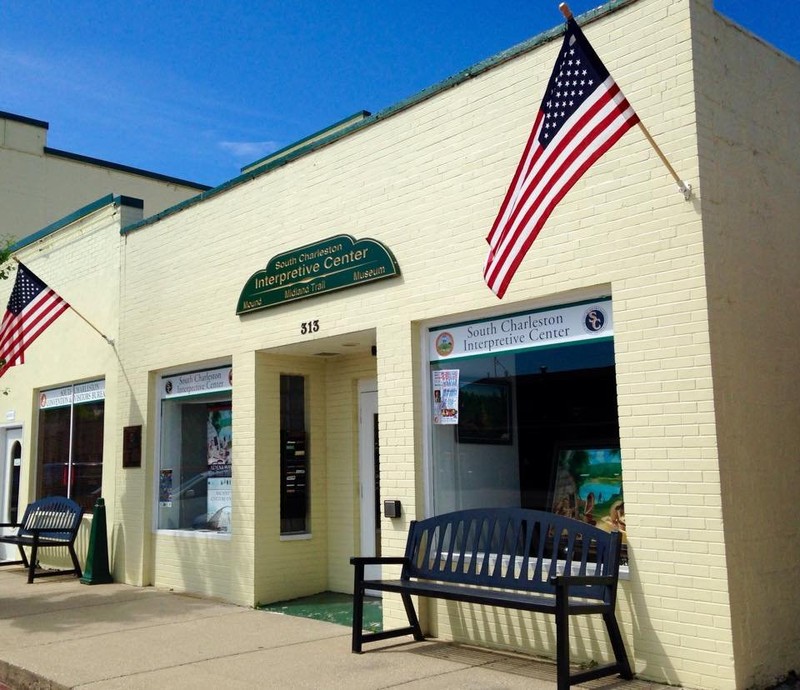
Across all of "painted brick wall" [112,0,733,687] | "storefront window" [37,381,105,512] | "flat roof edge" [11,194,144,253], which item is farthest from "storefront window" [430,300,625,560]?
"storefront window" [37,381,105,512]

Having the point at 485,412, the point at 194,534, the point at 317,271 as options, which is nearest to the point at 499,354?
the point at 485,412

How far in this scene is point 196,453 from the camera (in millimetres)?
11133

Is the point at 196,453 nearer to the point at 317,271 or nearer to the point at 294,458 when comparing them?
the point at 294,458

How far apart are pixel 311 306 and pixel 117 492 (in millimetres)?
4683

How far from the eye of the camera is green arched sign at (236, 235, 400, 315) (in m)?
8.48

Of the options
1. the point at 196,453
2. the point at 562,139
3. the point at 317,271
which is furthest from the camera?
the point at 196,453

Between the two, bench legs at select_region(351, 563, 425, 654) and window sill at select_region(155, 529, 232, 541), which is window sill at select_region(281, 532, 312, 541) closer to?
window sill at select_region(155, 529, 232, 541)

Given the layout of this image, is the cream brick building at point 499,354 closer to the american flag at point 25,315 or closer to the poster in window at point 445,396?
the poster in window at point 445,396

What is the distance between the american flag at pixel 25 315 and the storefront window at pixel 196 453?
196 cm

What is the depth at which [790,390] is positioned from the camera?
671 centimetres

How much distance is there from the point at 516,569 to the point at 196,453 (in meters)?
5.34

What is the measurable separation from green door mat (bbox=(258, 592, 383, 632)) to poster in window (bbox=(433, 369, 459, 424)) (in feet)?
7.05

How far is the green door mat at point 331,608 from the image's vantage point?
8703 mm

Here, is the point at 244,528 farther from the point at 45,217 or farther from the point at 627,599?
the point at 45,217
